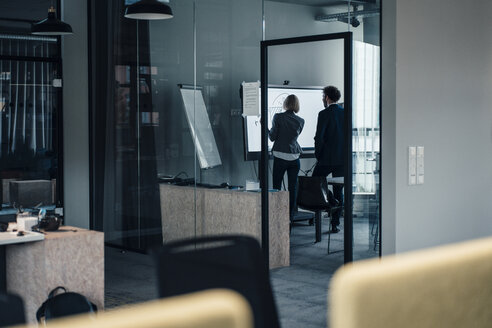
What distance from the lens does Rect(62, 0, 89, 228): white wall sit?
8.32 metres

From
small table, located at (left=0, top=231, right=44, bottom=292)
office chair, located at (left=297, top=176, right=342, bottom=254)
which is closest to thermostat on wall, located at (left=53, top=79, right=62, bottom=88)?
office chair, located at (left=297, top=176, right=342, bottom=254)

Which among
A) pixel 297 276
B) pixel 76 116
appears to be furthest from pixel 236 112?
pixel 76 116

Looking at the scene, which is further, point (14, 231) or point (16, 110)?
point (16, 110)

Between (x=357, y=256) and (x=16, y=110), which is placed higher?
(x=16, y=110)

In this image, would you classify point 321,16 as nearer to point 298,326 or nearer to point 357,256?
point 357,256

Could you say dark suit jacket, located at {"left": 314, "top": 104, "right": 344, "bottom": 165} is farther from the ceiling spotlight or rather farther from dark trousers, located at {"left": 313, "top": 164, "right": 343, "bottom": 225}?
the ceiling spotlight

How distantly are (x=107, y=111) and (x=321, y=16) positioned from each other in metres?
3.32

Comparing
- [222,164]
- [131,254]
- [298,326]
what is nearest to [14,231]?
[298,326]

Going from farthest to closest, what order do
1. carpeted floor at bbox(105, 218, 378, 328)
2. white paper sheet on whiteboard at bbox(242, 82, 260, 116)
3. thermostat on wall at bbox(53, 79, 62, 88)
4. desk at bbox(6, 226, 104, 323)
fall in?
thermostat on wall at bbox(53, 79, 62, 88) → white paper sheet on whiteboard at bbox(242, 82, 260, 116) → carpeted floor at bbox(105, 218, 378, 328) → desk at bbox(6, 226, 104, 323)

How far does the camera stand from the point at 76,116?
332 inches

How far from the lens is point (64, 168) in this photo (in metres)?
8.31

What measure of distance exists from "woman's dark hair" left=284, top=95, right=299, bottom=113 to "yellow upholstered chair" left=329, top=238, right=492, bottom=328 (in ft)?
18.0

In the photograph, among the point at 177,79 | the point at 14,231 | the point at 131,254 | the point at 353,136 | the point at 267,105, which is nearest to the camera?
the point at 14,231

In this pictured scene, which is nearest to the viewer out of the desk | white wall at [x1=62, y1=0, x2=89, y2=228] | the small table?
the small table
